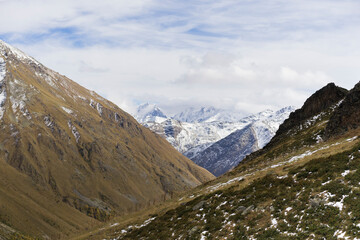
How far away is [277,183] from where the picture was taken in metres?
34.2

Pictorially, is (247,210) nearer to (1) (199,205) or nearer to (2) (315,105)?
(1) (199,205)

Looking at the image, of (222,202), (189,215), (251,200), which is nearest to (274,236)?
(251,200)

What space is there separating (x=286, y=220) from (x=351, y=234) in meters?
5.86

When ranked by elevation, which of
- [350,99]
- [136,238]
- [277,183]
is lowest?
[136,238]

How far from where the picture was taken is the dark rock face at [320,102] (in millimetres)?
89062

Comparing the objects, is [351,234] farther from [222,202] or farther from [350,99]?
[350,99]

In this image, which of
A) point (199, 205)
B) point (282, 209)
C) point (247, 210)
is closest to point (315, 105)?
point (199, 205)

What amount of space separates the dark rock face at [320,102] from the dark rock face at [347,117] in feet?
91.3

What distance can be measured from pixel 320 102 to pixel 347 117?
132ft

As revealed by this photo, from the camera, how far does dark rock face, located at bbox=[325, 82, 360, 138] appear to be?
52688 mm

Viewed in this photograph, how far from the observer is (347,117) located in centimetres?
5500

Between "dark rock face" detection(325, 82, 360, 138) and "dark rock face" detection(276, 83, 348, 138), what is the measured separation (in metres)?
27.8

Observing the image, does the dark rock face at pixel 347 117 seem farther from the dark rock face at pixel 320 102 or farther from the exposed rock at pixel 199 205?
the dark rock face at pixel 320 102

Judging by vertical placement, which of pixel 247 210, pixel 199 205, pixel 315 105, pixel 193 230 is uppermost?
pixel 315 105
